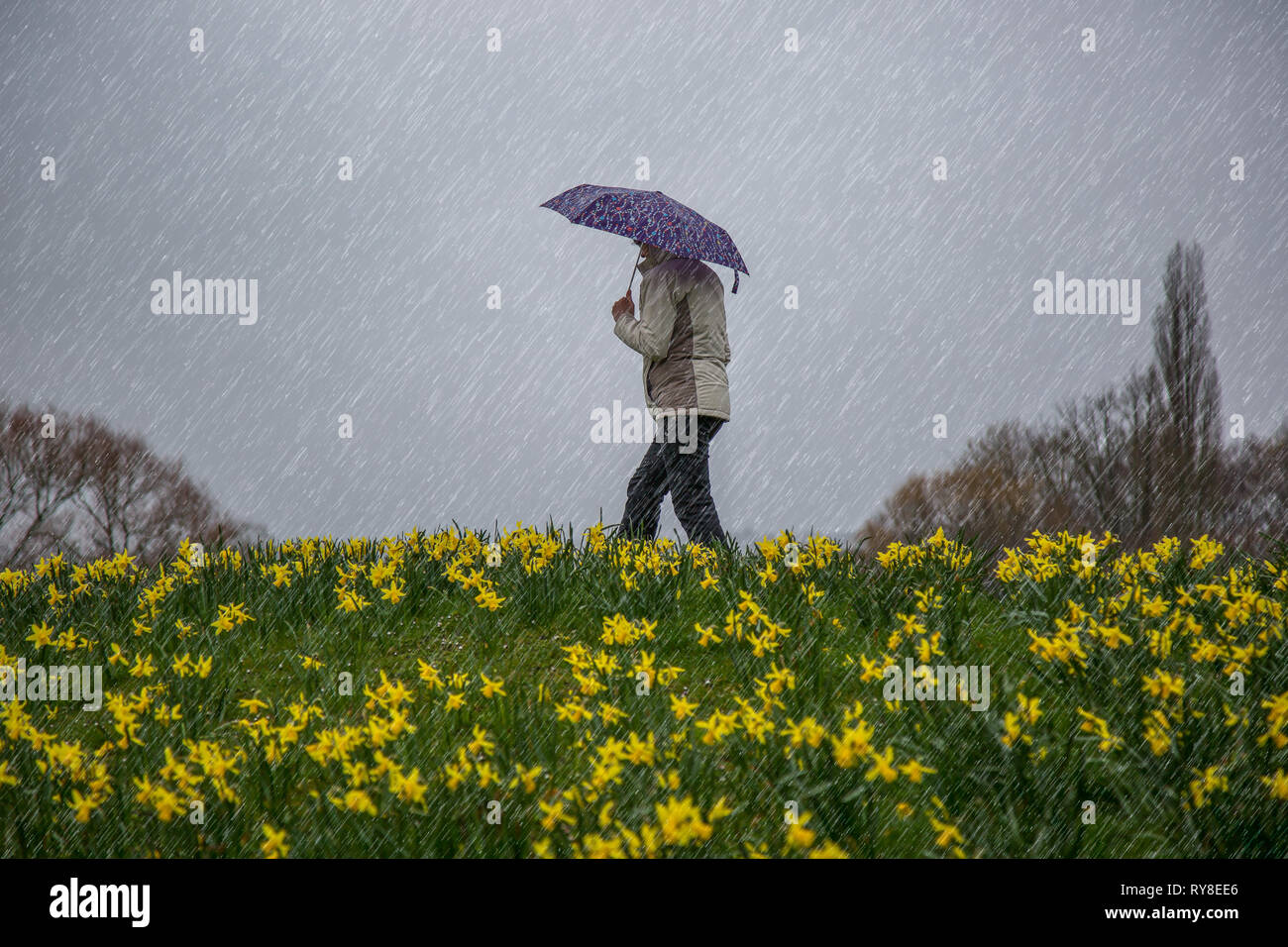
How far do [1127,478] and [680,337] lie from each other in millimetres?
13248

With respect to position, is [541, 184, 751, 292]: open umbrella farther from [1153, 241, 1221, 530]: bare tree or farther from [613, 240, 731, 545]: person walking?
[1153, 241, 1221, 530]: bare tree

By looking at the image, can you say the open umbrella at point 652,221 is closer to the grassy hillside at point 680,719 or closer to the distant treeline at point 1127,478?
the grassy hillside at point 680,719

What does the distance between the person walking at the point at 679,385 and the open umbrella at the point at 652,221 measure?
0.20m

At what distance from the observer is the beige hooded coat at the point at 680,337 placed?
19.0ft

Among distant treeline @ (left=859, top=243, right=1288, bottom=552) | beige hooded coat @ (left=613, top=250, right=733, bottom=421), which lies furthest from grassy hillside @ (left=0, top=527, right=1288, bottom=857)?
distant treeline @ (left=859, top=243, right=1288, bottom=552)

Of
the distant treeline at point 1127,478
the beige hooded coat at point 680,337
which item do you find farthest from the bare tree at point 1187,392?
the beige hooded coat at point 680,337

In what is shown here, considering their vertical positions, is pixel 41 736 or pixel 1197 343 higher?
pixel 1197 343

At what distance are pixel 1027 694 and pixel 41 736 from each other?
319 centimetres

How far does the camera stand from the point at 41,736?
255 cm

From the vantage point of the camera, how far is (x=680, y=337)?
591cm

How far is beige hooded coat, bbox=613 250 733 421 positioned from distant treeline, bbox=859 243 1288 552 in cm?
847

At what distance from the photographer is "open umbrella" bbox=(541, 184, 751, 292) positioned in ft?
17.9

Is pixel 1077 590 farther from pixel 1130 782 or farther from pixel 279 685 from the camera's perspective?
pixel 279 685
